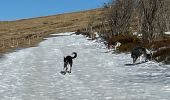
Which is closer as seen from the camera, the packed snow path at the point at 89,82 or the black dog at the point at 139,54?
the packed snow path at the point at 89,82

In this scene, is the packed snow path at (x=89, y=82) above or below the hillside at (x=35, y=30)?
below

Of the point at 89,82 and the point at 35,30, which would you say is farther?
the point at 35,30

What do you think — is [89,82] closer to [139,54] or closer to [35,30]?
[139,54]

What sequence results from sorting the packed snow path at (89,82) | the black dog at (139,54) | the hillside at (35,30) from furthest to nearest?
the hillside at (35,30) → the black dog at (139,54) → the packed snow path at (89,82)

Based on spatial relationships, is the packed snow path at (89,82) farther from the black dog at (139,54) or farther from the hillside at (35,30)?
the hillside at (35,30)

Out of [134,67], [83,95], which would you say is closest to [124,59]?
[134,67]

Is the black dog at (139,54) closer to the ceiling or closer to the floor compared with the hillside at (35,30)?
closer to the floor

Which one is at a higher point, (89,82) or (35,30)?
(35,30)

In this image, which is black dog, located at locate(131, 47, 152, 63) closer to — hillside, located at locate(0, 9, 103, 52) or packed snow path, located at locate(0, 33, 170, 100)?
packed snow path, located at locate(0, 33, 170, 100)

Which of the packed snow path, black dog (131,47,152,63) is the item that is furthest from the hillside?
the packed snow path

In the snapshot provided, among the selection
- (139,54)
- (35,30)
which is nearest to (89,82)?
(139,54)

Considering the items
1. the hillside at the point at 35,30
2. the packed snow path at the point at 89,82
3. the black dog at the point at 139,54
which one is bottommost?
the packed snow path at the point at 89,82

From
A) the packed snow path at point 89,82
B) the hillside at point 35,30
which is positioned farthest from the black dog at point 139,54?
the hillside at point 35,30

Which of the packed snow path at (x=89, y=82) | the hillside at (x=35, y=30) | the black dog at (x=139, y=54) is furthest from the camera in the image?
the hillside at (x=35, y=30)
